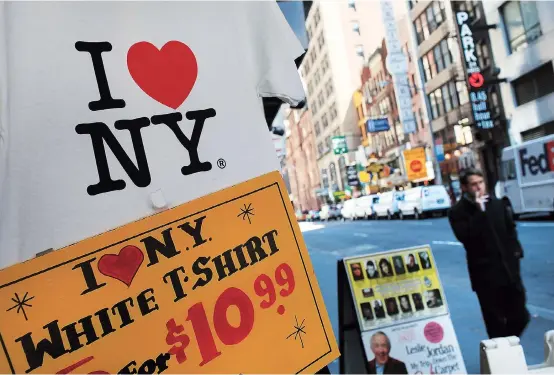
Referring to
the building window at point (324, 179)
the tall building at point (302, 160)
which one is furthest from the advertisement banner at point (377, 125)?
the tall building at point (302, 160)

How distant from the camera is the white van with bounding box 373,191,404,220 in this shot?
2708 cm

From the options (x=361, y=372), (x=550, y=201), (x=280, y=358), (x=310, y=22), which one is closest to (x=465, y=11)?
(x=550, y=201)

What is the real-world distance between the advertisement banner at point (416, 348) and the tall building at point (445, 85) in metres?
23.7

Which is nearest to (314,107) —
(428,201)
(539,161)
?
(428,201)

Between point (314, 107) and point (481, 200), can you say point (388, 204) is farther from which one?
point (314, 107)

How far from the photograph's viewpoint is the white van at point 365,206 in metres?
31.6

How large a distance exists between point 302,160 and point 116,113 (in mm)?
80857

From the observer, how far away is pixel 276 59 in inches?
83.6

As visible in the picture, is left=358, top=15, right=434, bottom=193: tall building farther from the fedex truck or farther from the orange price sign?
the orange price sign

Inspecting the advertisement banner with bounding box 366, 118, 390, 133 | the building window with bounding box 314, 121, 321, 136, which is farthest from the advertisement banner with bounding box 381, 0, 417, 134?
the building window with bounding box 314, 121, 321, 136

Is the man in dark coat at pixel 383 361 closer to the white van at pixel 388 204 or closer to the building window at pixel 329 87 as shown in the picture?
the white van at pixel 388 204

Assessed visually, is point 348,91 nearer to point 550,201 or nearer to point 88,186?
point 550,201

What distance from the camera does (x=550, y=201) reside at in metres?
13.9

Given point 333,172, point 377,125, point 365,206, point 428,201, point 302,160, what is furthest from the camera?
point 302,160
